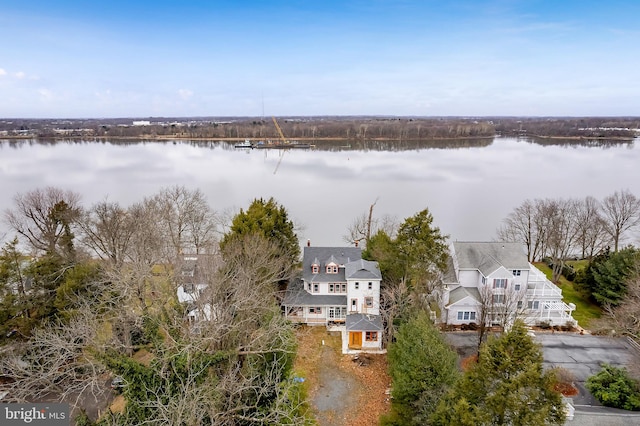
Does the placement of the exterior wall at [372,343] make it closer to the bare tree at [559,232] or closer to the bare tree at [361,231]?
the bare tree at [361,231]

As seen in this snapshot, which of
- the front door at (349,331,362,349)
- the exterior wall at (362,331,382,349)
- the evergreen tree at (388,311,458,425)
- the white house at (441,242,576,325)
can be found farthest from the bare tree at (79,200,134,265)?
the white house at (441,242,576,325)

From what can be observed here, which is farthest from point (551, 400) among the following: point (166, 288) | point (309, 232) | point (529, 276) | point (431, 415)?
point (309, 232)

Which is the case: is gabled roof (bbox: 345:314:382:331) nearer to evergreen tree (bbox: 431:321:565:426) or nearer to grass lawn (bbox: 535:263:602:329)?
evergreen tree (bbox: 431:321:565:426)

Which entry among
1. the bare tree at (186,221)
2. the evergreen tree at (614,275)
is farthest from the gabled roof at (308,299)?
the evergreen tree at (614,275)

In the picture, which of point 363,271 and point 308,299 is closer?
point 363,271

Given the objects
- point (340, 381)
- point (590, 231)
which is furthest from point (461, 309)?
point (590, 231)

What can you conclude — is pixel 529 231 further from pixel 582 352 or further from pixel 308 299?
pixel 308 299

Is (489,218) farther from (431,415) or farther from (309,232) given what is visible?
(431,415)
